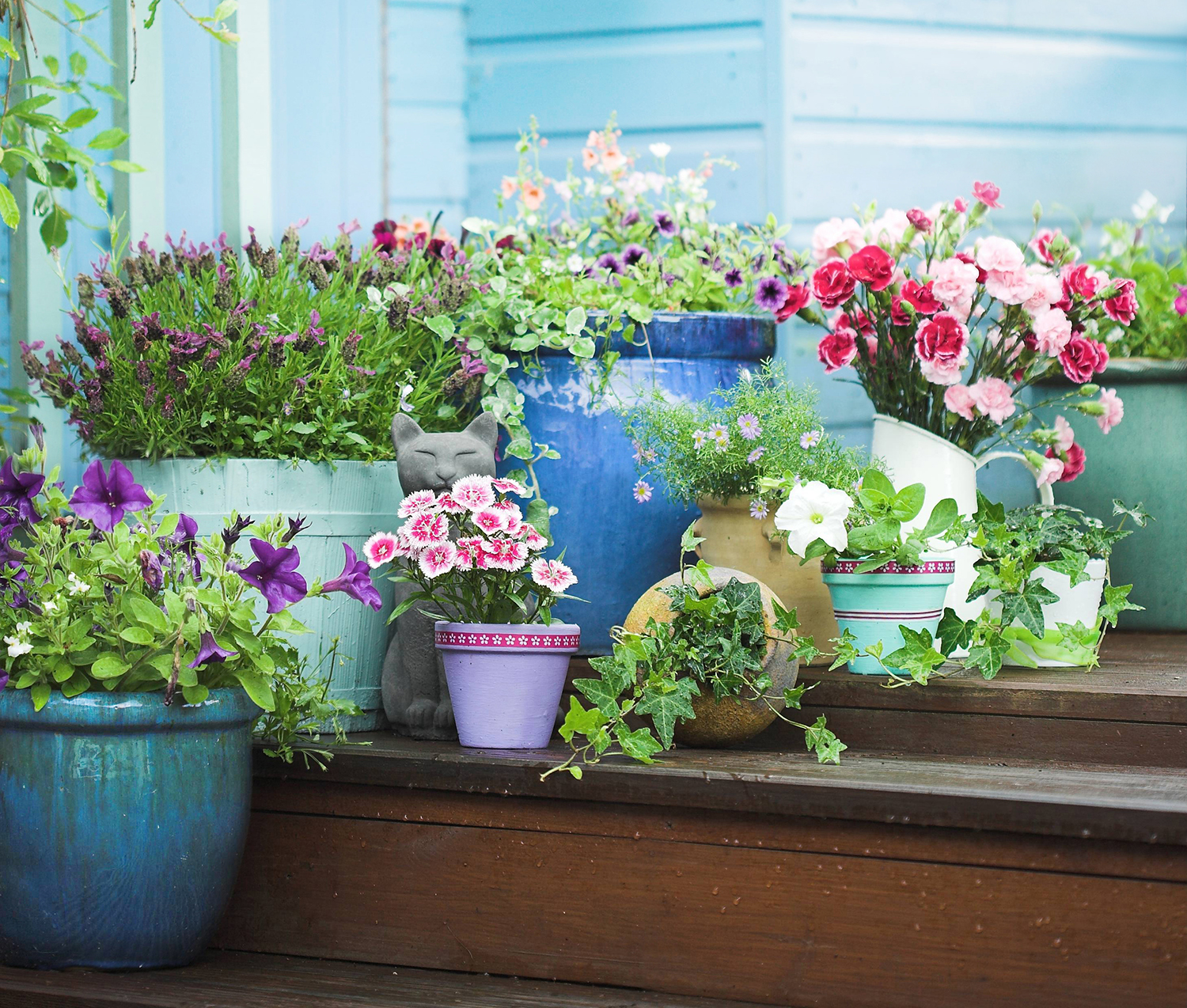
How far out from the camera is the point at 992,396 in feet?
6.51

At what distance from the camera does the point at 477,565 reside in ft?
5.52

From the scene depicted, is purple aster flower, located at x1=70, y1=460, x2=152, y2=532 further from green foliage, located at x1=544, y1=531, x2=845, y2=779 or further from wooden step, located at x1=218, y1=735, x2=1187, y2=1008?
green foliage, located at x1=544, y1=531, x2=845, y2=779

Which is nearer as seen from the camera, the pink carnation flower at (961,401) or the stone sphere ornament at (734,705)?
the stone sphere ornament at (734,705)

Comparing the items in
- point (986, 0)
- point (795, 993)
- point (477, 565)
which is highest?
point (986, 0)

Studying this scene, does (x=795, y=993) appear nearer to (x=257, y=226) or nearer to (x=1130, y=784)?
(x=1130, y=784)

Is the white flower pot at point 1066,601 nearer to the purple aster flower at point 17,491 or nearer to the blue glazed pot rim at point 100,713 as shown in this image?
the blue glazed pot rim at point 100,713

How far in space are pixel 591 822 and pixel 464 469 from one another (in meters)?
0.56

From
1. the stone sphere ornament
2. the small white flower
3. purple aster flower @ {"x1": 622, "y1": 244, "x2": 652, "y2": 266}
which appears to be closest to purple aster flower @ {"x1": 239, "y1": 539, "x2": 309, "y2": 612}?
the stone sphere ornament

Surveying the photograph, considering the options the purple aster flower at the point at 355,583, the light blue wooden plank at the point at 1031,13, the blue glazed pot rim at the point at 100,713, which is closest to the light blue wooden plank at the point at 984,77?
the light blue wooden plank at the point at 1031,13

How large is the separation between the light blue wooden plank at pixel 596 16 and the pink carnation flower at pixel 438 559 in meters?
1.58

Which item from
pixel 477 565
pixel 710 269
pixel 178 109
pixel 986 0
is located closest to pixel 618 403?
pixel 710 269

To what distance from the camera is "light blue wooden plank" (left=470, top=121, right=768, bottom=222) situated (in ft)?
8.84

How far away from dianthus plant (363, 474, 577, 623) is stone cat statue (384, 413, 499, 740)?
0.06 m

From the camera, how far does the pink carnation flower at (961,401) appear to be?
1994mm
